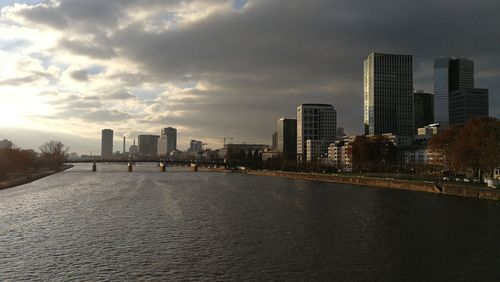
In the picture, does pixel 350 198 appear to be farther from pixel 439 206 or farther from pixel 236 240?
pixel 236 240

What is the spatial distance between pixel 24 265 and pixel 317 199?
43.6 metres

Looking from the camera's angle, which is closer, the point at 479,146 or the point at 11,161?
the point at 479,146

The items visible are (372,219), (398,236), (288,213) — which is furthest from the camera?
(288,213)

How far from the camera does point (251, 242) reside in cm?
3183

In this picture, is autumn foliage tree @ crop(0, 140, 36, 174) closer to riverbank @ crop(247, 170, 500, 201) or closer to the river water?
the river water

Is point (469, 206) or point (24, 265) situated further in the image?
point (469, 206)

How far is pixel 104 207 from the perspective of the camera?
53.3 m

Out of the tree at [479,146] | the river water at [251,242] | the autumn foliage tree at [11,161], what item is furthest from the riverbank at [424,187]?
the autumn foliage tree at [11,161]

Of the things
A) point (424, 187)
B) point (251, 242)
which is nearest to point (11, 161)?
point (424, 187)

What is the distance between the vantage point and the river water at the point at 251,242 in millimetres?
24391

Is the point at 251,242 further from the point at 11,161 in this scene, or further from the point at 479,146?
the point at 11,161

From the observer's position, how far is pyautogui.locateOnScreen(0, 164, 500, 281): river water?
24.4m

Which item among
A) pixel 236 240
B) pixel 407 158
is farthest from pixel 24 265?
pixel 407 158

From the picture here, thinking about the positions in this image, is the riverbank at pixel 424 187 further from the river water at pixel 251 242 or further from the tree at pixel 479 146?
the tree at pixel 479 146
